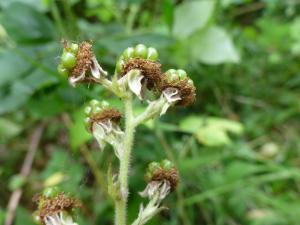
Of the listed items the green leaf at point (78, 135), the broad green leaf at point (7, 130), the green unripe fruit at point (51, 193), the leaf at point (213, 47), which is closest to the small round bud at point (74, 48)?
A: the green unripe fruit at point (51, 193)

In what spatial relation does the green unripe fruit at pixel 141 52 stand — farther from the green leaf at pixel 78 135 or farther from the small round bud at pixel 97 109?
the green leaf at pixel 78 135

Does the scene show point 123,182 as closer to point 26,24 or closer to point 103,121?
point 103,121

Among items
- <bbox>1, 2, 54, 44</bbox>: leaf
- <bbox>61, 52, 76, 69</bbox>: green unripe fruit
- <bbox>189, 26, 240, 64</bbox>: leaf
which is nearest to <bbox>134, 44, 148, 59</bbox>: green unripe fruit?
<bbox>61, 52, 76, 69</bbox>: green unripe fruit

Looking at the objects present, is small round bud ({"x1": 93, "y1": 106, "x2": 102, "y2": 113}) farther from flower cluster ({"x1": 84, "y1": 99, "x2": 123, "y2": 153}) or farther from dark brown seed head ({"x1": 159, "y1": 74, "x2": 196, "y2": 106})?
dark brown seed head ({"x1": 159, "y1": 74, "x2": 196, "y2": 106})

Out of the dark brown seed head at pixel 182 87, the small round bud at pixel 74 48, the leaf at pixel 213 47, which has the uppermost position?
the leaf at pixel 213 47

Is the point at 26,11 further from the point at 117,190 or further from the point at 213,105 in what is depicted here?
the point at 117,190

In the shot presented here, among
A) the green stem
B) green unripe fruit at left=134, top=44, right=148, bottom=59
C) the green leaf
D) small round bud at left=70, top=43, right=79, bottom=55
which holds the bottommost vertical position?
the green stem

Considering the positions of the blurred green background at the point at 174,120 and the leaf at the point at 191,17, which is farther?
the leaf at the point at 191,17
